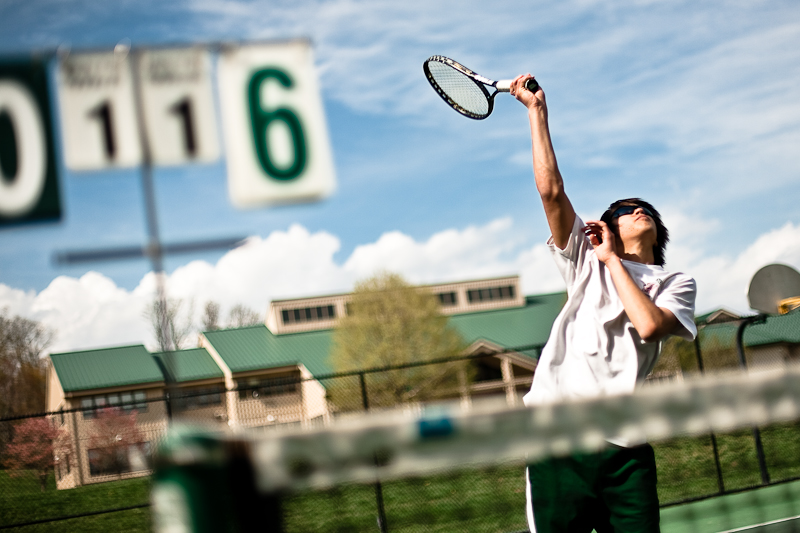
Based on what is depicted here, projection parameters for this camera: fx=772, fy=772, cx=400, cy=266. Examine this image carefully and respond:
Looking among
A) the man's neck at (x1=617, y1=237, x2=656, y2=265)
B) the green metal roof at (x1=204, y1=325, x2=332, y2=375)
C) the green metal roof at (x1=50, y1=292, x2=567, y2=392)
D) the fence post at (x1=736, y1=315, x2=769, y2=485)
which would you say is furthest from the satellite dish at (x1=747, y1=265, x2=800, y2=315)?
the green metal roof at (x1=204, y1=325, x2=332, y2=375)

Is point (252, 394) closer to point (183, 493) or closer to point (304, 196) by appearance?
point (304, 196)

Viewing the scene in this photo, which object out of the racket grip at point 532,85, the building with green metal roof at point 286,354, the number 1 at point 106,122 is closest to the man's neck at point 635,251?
the racket grip at point 532,85

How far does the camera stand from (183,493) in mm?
1389

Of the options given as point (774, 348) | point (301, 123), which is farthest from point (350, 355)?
point (301, 123)

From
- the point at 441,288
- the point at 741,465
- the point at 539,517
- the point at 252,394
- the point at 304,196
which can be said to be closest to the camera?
the point at 539,517

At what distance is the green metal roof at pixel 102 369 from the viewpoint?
3253 cm

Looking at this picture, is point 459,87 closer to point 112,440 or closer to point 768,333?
point 112,440

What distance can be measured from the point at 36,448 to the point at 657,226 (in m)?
10.0

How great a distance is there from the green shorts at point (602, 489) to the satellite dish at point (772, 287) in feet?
20.8

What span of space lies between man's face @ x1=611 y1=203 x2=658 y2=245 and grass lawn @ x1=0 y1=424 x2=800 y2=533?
507cm

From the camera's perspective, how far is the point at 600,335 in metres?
2.61

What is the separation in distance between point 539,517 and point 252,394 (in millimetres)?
9067

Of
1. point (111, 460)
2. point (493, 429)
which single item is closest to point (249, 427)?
point (111, 460)

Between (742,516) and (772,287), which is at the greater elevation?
(772,287)
